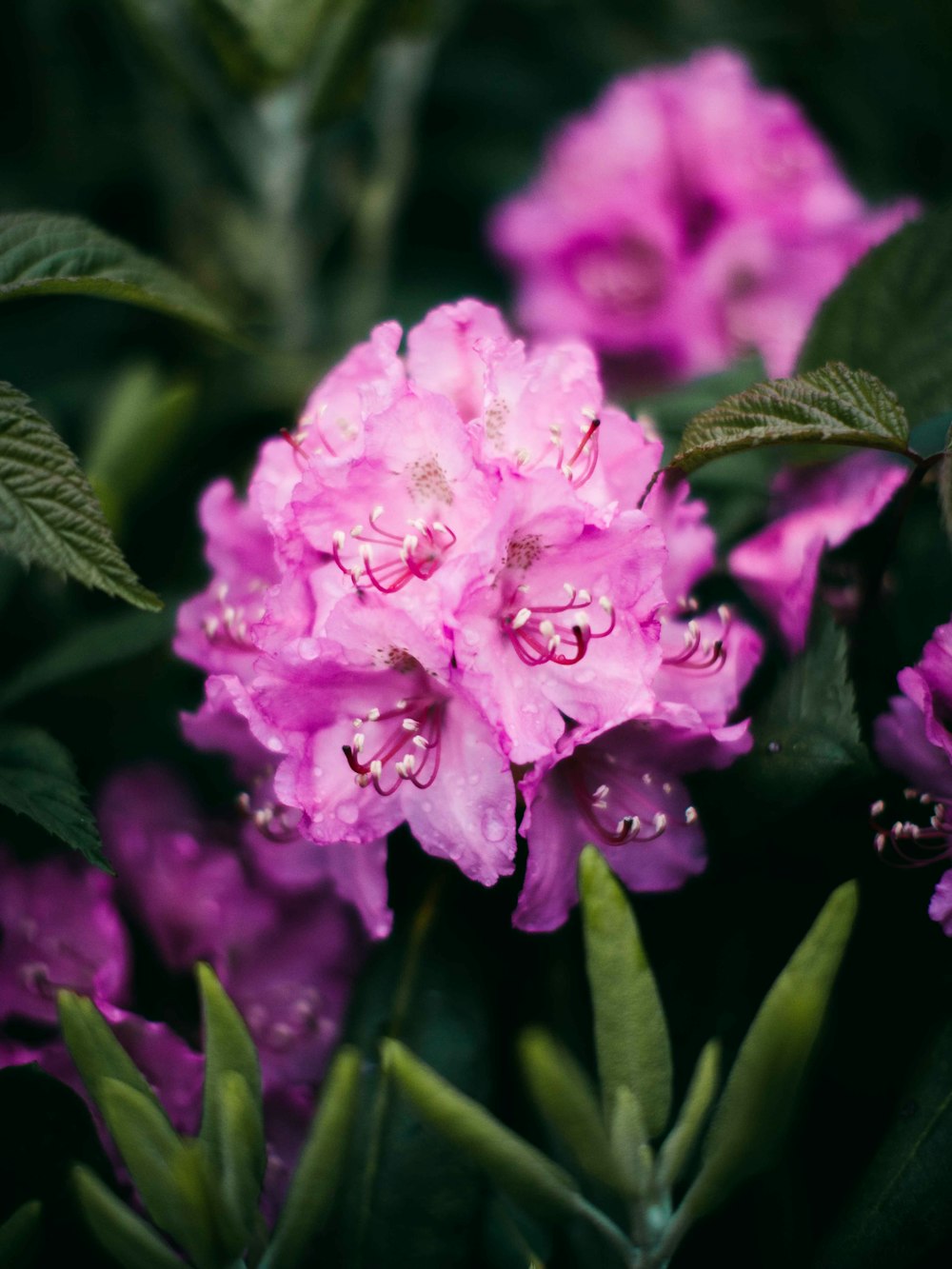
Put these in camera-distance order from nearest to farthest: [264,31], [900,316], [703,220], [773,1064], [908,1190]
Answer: [773,1064], [908,1190], [900,316], [264,31], [703,220]

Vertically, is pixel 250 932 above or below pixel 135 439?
below

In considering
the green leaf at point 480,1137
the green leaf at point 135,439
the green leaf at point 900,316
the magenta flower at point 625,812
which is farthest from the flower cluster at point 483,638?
the green leaf at point 135,439

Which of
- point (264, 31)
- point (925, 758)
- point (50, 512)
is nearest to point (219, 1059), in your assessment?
point (50, 512)

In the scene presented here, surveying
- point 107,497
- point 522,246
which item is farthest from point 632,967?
point 522,246

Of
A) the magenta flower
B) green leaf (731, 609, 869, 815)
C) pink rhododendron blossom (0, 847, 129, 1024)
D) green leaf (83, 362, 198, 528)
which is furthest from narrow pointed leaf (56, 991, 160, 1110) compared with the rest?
green leaf (83, 362, 198, 528)

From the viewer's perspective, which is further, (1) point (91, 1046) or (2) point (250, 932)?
(2) point (250, 932)

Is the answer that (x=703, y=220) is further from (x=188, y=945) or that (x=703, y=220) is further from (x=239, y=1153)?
(x=239, y=1153)
